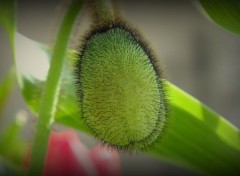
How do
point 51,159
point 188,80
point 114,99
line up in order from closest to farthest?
point 114,99 → point 51,159 → point 188,80

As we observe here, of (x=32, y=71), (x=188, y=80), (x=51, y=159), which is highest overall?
(x=188, y=80)

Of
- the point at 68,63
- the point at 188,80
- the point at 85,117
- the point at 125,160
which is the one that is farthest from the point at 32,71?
the point at 188,80

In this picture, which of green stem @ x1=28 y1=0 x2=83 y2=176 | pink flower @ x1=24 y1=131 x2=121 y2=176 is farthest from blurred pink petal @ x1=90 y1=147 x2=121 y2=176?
green stem @ x1=28 y1=0 x2=83 y2=176

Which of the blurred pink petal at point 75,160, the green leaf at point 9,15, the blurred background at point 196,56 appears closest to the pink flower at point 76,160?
the blurred pink petal at point 75,160

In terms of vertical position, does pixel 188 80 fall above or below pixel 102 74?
above

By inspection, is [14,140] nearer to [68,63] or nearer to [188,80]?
[68,63]

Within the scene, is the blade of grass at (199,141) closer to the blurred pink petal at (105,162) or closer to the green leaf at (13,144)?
the blurred pink petal at (105,162)

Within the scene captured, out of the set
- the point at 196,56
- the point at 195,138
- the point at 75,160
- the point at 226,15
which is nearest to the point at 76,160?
the point at 75,160
